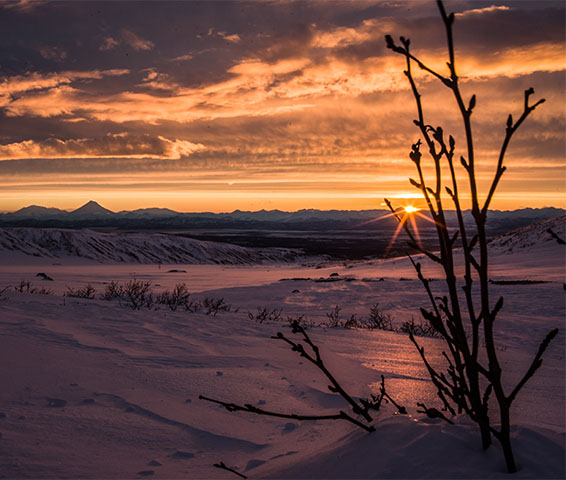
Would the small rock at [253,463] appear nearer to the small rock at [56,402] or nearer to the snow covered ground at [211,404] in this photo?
the snow covered ground at [211,404]

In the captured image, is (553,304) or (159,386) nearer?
(159,386)

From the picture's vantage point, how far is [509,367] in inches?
175

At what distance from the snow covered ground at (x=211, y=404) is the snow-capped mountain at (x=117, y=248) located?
35883 mm

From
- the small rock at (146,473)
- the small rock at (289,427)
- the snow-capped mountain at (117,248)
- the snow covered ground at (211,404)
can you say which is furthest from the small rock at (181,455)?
the snow-capped mountain at (117,248)

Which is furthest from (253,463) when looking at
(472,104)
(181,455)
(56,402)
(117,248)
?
(117,248)

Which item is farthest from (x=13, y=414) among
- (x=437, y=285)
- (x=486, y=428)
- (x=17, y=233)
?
(x=17, y=233)

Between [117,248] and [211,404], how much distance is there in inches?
1863

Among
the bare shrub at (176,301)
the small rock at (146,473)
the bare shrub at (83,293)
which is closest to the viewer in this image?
the small rock at (146,473)

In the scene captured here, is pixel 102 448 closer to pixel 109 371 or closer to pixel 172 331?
pixel 109 371

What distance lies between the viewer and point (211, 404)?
2658 millimetres

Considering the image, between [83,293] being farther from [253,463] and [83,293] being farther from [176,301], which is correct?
[253,463]

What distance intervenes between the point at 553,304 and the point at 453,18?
1042 cm

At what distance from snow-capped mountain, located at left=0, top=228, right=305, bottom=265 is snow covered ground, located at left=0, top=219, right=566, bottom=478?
3588cm

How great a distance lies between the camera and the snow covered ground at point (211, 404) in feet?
4.61
